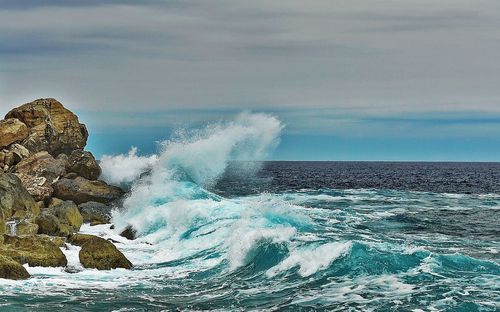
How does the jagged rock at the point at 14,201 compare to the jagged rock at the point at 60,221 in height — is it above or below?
above

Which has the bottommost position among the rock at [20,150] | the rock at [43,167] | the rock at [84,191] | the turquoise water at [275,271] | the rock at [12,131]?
the turquoise water at [275,271]

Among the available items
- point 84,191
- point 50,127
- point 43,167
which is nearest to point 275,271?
point 84,191

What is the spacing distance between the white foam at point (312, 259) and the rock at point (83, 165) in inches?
951

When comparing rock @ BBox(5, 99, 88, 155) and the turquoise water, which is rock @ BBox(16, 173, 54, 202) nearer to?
the turquoise water

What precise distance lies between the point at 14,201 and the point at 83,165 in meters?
12.7

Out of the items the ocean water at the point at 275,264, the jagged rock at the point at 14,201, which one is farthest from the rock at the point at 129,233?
the jagged rock at the point at 14,201

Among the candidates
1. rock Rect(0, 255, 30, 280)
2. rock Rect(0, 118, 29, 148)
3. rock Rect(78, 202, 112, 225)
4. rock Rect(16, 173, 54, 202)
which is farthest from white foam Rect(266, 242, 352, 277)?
rock Rect(0, 118, 29, 148)

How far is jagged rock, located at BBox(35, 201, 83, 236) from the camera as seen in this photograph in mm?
28047

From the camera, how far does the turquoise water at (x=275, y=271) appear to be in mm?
17359

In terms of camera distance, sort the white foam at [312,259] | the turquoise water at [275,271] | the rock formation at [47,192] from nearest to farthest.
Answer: the turquoise water at [275,271], the white foam at [312,259], the rock formation at [47,192]

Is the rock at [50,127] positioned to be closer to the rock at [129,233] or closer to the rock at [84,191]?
the rock at [84,191]

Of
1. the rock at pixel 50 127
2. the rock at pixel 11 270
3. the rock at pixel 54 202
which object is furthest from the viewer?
the rock at pixel 50 127

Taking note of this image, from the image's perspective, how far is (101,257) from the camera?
880 inches

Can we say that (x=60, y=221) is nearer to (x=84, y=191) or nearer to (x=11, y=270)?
(x=84, y=191)
